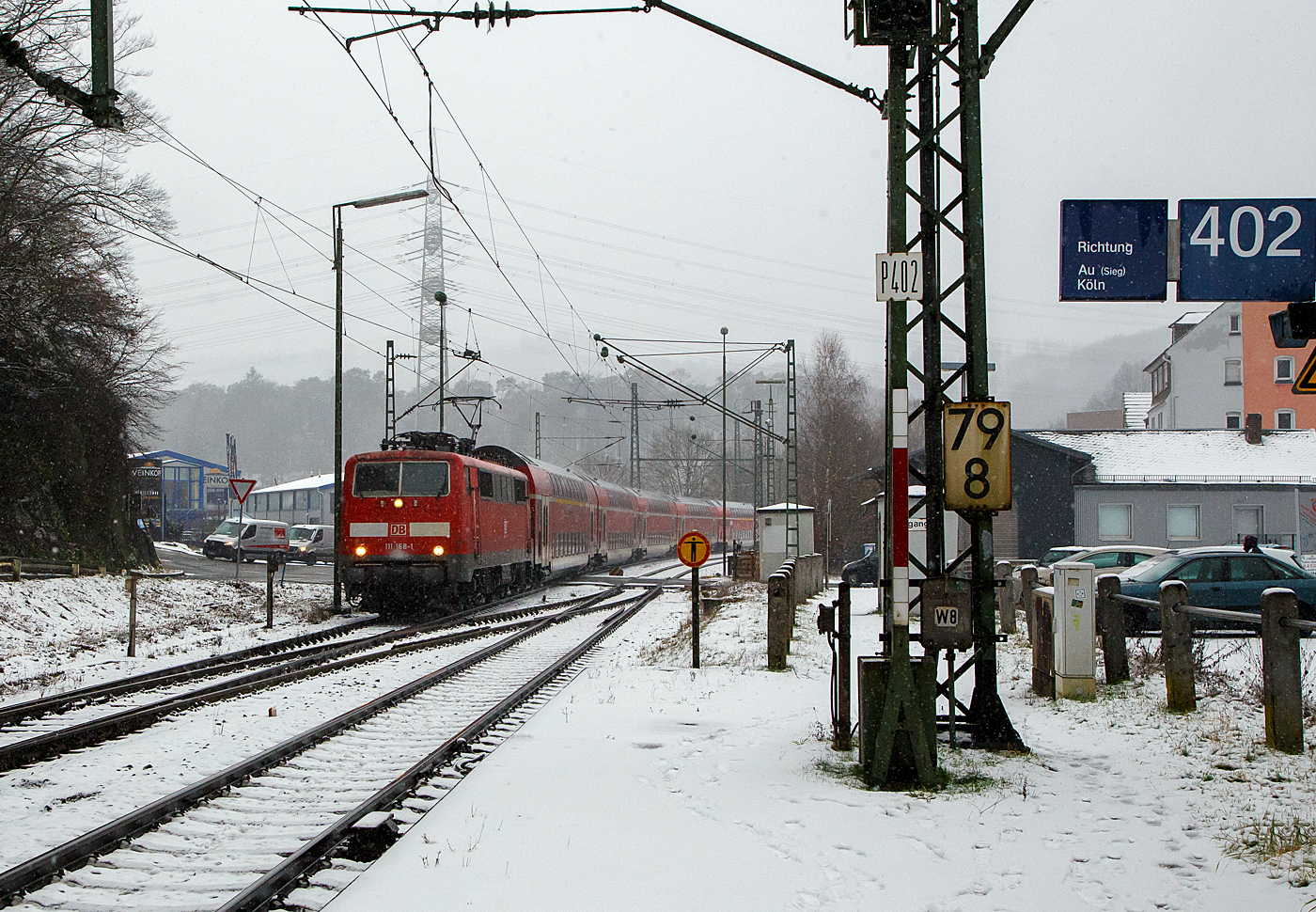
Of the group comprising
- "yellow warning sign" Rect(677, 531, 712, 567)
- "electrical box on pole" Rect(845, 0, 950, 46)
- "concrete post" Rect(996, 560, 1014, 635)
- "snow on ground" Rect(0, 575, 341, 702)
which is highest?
"electrical box on pole" Rect(845, 0, 950, 46)

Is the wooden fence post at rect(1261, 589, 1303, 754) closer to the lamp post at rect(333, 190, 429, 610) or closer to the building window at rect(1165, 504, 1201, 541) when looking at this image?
the lamp post at rect(333, 190, 429, 610)

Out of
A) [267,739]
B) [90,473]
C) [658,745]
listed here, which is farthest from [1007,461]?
[90,473]

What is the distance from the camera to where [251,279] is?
1964 cm

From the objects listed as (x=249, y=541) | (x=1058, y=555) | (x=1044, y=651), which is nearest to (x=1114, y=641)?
(x=1044, y=651)

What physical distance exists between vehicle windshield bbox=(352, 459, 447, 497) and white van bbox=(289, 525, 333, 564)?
1008 inches

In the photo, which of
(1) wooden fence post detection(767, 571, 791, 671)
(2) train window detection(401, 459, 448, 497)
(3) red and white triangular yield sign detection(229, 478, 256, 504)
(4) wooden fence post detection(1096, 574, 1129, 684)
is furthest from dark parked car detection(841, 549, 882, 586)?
(4) wooden fence post detection(1096, 574, 1129, 684)

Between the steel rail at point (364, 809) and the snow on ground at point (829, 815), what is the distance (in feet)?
1.14

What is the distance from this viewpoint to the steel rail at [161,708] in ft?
25.8

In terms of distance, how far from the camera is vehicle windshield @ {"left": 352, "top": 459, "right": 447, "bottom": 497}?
19.6m

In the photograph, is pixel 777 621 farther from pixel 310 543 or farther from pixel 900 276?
pixel 310 543

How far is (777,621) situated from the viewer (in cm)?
1202

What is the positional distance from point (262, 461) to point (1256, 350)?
97.5 m

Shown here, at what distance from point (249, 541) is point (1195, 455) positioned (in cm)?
3504

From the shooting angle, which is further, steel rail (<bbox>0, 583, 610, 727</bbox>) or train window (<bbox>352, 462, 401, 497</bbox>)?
train window (<bbox>352, 462, 401, 497</bbox>)
